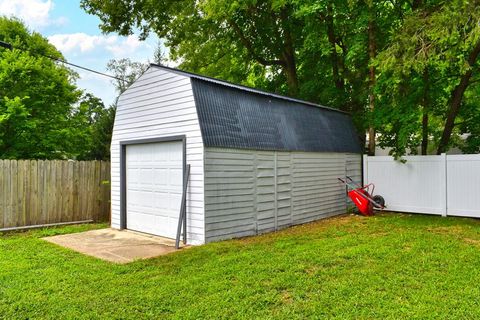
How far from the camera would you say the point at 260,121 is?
7.78m

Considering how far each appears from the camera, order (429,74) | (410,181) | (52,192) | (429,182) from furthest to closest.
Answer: (410,181), (429,74), (429,182), (52,192)

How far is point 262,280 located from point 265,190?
3.34m

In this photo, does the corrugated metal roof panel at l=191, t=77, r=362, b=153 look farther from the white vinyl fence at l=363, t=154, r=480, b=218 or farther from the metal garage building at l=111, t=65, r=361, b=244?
the white vinyl fence at l=363, t=154, r=480, b=218

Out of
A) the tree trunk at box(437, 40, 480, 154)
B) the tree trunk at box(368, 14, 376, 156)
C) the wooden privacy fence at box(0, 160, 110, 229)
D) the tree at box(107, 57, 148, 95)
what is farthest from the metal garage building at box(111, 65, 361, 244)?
the tree at box(107, 57, 148, 95)

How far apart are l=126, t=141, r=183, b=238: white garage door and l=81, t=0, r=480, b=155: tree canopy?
5192 mm

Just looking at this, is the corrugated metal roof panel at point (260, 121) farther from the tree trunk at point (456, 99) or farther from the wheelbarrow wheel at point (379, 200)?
the tree trunk at point (456, 99)

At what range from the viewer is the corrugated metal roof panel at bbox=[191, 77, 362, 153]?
677cm

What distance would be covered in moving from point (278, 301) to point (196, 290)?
38.0 inches

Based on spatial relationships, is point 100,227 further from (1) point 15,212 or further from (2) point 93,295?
(2) point 93,295

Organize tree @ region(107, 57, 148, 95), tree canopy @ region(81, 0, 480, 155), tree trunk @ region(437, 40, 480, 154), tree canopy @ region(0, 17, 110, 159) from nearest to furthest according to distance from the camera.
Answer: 1. tree canopy @ region(81, 0, 480, 155)
2. tree trunk @ region(437, 40, 480, 154)
3. tree canopy @ region(0, 17, 110, 159)
4. tree @ region(107, 57, 148, 95)

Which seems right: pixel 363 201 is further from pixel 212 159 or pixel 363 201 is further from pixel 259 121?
pixel 212 159

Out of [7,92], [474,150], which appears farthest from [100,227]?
[474,150]

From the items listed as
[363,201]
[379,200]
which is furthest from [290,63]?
[363,201]

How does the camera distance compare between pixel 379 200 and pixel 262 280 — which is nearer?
pixel 262 280
